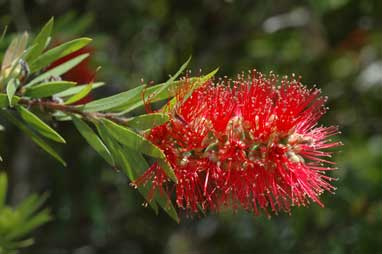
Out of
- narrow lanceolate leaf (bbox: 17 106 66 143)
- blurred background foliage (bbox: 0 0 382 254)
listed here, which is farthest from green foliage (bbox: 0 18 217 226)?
blurred background foliage (bbox: 0 0 382 254)

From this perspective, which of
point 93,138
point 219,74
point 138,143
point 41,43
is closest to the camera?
point 138,143

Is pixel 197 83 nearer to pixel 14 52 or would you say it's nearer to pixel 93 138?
pixel 93 138

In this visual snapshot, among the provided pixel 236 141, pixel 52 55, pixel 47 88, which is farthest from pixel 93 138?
pixel 236 141

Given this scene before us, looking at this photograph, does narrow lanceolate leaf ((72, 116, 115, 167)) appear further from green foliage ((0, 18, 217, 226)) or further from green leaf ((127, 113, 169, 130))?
green leaf ((127, 113, 169, 130))

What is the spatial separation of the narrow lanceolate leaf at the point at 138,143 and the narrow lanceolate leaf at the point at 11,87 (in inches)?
11.3

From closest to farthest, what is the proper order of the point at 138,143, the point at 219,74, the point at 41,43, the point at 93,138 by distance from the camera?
the point at 138,143, the point at 93,138, the point at 41,43, the point at 219,74

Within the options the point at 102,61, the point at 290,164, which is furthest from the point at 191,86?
the point at 102,61

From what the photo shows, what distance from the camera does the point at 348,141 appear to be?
4.41 meters

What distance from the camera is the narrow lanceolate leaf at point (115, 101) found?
6.40 feet

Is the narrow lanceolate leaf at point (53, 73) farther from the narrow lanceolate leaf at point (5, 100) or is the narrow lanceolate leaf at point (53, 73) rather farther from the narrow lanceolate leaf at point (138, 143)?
the narrow lanceolate leaf at point (138, 143)

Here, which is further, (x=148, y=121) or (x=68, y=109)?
(x=68, y=109)

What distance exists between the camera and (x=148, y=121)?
1924 mm

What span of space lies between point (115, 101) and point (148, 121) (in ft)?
0.43

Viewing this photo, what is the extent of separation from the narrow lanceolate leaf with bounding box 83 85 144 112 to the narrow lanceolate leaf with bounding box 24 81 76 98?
0.30ft
